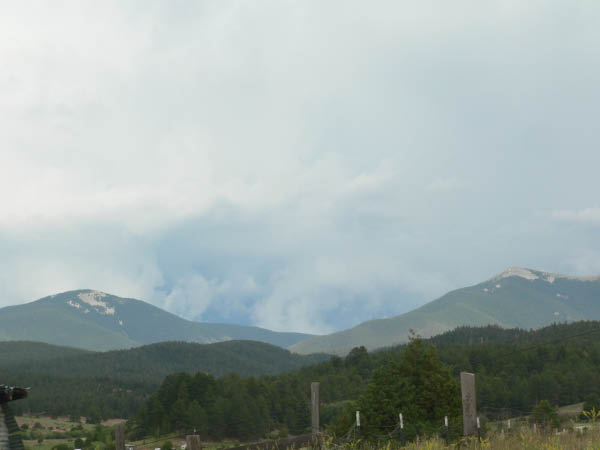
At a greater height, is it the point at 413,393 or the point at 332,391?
the point at 413,393

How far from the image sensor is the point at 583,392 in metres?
141

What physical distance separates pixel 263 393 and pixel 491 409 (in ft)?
166

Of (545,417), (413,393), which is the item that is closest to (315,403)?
A: (413,393)

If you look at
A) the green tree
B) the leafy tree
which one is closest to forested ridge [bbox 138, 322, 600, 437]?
the leafy tree

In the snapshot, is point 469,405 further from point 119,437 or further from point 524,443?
point 119,437

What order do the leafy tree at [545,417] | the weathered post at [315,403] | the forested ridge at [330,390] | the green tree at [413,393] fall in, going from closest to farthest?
1. the leafy tree at [545,417]
2. the weathered post at [315,403]
3. the green tree at [413,393]
4. the forested ridge at [330,390]

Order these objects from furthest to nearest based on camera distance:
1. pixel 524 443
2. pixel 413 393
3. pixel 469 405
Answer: pixel 413 393 < pixel 469 405 < pixel 524 443

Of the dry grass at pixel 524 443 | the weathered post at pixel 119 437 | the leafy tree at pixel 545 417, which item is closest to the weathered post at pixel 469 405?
the leafy tree at pixel 545 417

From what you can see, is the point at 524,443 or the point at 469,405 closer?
the point at 524,443

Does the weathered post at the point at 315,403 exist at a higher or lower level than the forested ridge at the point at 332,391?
higher

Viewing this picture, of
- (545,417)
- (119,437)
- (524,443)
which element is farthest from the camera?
(545,417)

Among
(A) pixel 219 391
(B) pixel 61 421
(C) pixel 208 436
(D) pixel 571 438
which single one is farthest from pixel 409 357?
(B) pixel 61 421

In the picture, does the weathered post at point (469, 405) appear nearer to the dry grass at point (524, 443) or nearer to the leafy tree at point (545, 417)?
the leafy tree at point (545, 417)

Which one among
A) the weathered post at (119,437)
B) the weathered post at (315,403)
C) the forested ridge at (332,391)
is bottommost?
the forested ridge at (332,391)
